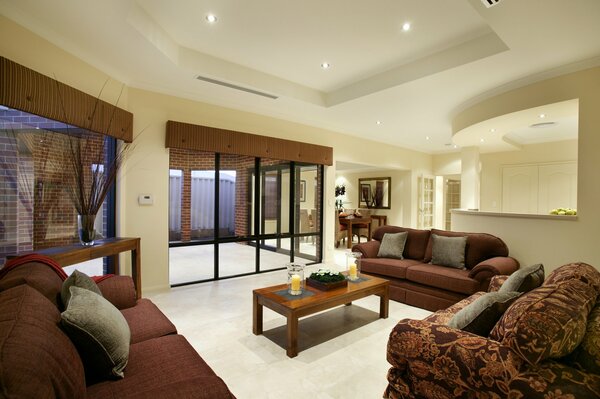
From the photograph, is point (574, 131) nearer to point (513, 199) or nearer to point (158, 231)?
point (513, 199)

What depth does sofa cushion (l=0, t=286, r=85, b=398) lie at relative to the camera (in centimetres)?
79

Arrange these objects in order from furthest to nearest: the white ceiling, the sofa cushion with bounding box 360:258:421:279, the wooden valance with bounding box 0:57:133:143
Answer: the sofa cushion with bounding box 360:258:421:279
the white ceiling
the wooden valance with bounding box 0:57:133:143

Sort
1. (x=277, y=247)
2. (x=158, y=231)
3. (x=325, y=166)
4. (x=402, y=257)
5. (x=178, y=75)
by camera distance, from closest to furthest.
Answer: (x=178, y=75) < (x=158, y=231) < (x=402, y=257) < (x=277, y=247) < (x=325, y=166)

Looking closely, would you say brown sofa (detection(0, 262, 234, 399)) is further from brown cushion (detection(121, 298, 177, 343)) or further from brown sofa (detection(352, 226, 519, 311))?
brown sofa (detection(352, 226, 519, 311))

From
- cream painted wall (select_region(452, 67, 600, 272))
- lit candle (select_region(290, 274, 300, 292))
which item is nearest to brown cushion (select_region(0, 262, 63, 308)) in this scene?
lit candle (select_region(290, 274, 300, 292))

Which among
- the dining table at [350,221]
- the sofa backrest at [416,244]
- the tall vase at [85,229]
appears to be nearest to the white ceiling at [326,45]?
the tall vase at [85,229]

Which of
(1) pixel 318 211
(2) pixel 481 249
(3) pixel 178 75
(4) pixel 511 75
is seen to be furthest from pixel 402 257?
(3) pixel 178 75

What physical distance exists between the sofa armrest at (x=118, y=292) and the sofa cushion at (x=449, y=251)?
342 cm

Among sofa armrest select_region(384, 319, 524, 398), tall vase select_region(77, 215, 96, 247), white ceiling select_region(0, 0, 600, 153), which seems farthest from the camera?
tall vase select_region(77, 215, 96, 247)

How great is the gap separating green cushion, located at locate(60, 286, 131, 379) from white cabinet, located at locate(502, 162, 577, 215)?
8.61 m

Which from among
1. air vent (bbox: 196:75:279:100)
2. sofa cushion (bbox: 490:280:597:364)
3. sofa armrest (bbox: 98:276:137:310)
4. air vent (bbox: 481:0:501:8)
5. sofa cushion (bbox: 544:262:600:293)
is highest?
air vent (bbox: 481:0:501:8)

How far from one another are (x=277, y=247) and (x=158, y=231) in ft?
7.07

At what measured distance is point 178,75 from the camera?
363 centimetres

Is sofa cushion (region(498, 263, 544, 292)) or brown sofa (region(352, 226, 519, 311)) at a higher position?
sofa cushion (region(498, 263, 544, 292))
